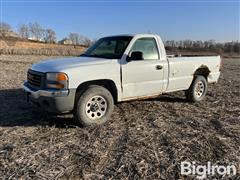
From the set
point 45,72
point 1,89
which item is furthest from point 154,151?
point 1,89

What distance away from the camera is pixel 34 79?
5.11 m

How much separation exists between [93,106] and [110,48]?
158 centimetres

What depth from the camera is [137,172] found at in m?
3.41

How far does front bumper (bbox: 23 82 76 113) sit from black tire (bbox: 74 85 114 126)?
180 millimetres

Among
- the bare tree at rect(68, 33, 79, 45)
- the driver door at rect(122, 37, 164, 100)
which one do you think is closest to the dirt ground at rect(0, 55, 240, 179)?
the driver door at rect(122, 37, 164, 100)

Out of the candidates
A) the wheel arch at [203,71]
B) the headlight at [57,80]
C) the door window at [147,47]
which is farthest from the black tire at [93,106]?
the wheel arch at [203,71]

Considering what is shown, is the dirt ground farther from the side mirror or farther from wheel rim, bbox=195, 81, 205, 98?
the side mirror

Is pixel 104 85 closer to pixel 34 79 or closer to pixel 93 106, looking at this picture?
pixel 93 106

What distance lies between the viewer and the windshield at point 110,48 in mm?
5719

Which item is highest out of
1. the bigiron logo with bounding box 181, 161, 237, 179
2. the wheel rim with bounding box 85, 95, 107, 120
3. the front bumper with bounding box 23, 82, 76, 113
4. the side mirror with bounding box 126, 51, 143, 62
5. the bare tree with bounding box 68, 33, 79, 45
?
the bare tree with bounding box 68, 33, 79, 45

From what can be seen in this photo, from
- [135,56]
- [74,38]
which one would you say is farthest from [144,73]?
[74,38]

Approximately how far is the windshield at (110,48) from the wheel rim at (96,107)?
1.03 meters

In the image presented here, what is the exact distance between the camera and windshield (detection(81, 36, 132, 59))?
18.8 ft

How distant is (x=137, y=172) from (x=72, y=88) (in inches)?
81.5
